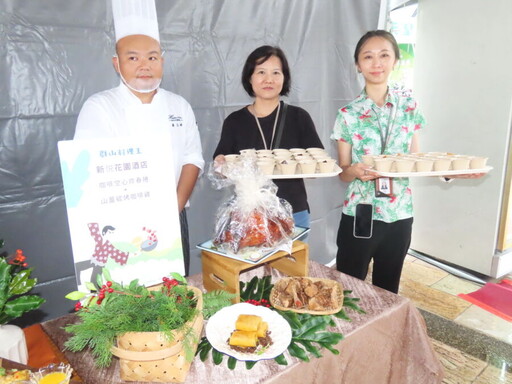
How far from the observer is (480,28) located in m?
3.28

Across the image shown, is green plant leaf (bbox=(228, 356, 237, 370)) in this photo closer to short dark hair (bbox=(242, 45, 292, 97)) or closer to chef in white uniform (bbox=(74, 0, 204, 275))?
chef in white uniform (bbox=(74, 0, 204, 275))

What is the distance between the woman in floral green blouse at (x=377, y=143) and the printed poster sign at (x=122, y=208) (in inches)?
43.9

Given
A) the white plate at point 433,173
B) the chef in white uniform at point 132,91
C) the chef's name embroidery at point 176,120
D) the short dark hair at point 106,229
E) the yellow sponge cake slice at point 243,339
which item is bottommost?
the yellow sponge cake slice at point 243,339

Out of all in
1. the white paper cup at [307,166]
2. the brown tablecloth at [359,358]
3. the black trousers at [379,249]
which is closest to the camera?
the brown tablecloth at [359,358]

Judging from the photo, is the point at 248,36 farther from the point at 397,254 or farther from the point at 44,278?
the point at 44,278

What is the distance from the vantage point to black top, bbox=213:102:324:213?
2.11 m

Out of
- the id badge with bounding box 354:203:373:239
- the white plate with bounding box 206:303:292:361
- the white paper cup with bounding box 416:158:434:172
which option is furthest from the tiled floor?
the white plate with bounding box 206:303:292:361

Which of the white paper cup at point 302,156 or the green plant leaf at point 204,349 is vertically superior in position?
the white paper cup at point 302,156

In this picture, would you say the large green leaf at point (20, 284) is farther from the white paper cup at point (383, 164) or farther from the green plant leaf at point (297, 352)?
the white paper cup at point (383, 164)

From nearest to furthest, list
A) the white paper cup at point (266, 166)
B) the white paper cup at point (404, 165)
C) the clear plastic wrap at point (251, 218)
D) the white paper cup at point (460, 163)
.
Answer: the clear plastic wrap at point (251, 218)
the white paper cup at point (266, 166)
the white paper cup at point (404, 165)
the white paper cup at point (460, 163)

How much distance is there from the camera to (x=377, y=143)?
2.08 metres

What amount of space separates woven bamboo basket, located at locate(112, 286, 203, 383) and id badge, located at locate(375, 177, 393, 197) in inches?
51.3

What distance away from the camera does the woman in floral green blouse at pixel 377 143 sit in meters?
2.05

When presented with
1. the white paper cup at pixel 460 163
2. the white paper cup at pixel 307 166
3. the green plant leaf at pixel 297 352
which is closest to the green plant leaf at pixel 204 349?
the green plant leaf at pixel 297 352
